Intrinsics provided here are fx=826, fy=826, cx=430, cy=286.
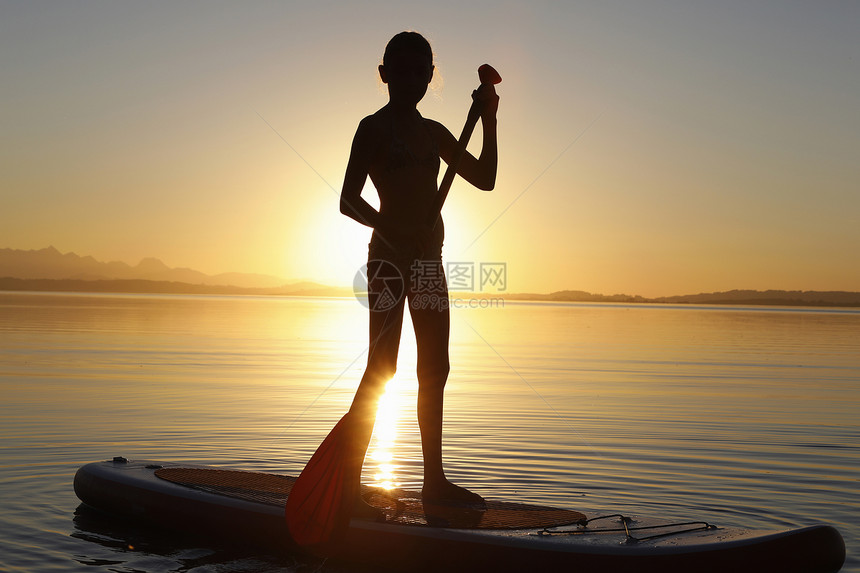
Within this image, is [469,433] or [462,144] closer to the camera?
[462,144]

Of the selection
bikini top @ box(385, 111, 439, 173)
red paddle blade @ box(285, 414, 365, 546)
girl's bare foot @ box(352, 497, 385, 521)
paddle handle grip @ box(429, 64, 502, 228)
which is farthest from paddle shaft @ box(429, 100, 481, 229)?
girl's bare foot @ box(352, 497, 385, 521)

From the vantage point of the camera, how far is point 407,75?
5191 millimetres

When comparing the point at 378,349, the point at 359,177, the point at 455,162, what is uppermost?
the point at 455,162

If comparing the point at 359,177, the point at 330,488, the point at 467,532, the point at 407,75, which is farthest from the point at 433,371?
the point at 407,75

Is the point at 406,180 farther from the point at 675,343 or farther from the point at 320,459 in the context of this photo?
the point at 675,343

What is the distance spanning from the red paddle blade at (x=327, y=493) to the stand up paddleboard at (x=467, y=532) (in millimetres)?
129

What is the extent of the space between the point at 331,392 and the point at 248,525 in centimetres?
830

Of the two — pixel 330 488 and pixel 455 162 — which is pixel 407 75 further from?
pixel 330 488

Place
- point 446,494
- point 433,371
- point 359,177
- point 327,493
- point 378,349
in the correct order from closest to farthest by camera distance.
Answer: point 327,493
point 378,349
point 359,177
point 433,371
point 446,494

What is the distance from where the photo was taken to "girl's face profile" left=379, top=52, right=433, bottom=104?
5.16 meters

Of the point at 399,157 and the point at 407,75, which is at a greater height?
the point at 407,75

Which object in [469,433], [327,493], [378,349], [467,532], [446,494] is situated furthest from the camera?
[469,433]

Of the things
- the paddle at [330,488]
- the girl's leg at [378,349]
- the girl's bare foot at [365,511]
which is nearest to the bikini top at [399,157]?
the paddle at [330,488]

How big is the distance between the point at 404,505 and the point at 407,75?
8.98 feet
